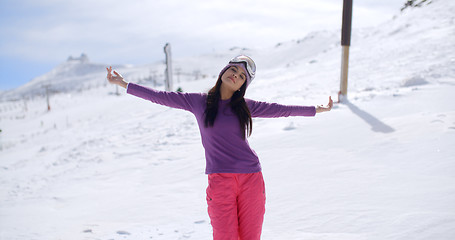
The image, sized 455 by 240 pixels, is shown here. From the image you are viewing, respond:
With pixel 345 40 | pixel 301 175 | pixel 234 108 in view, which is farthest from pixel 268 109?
pixel 345 40

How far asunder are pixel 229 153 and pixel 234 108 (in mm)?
301

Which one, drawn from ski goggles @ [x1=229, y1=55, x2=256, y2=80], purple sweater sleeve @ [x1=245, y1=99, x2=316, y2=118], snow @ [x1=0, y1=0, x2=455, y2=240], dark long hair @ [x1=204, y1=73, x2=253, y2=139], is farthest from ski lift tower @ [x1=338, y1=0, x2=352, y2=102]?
dark long hair @ [x1=204, y1=73, x2=253, y2=139]

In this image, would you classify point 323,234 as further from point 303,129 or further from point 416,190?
point 303,129

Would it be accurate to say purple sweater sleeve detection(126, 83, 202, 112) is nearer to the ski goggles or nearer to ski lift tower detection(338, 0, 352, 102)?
the ski goggles

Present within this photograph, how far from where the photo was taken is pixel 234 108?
6.74ft

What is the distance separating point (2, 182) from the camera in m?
5.97

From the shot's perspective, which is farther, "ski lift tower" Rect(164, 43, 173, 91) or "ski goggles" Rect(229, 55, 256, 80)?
"ski lift tower" Rect(164, 43, 173, 91)

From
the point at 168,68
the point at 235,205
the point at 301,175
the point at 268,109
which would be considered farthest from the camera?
the point at 168,68

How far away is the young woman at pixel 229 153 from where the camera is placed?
75.7 inches

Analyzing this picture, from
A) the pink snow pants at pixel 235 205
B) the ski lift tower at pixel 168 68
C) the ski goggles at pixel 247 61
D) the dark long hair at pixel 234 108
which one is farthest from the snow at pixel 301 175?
the ski lift tower at pixel 168 68

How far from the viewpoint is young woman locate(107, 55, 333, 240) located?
6.31 ft

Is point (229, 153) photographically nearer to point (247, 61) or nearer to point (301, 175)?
point (247, 61)

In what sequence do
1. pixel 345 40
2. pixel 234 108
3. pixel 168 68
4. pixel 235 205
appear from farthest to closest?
pixel 168 68 → pixel 345 40 → pixel 234 108 → pixel 235 205

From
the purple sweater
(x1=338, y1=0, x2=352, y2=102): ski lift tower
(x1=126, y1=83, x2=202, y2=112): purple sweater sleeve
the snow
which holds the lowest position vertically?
the snow
